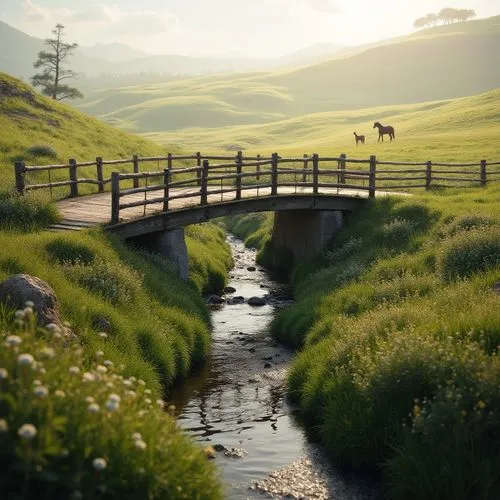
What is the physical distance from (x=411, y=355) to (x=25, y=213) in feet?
39.6

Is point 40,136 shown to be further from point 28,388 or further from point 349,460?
point 28,388

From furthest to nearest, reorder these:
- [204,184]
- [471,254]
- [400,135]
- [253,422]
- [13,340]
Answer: [400,135], [204,184], [471,254], [253,422], [13,340]

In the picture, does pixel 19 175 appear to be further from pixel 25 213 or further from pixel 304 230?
pixel 304 230

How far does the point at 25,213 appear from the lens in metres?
19.1

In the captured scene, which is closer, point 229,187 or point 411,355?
point 411,355

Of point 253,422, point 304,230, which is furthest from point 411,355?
point 304,230

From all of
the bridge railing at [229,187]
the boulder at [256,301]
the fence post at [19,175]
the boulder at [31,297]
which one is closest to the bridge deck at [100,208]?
the bridge railing at [229,187]

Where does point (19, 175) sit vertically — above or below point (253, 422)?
above

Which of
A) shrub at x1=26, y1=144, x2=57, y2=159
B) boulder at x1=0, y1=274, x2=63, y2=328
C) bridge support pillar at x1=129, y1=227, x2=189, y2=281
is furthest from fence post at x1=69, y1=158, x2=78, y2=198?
shrub at x1=26, y1=144, x2=57, y2=159

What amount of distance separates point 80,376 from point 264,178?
38.4 m

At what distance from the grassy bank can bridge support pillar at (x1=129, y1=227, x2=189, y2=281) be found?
3.98 metres

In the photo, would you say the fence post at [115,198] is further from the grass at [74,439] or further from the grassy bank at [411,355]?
the grass at [74,439]

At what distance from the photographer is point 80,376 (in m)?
7.46

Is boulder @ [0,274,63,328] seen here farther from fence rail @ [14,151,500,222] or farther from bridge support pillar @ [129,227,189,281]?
bridge support pillar @ [129,227,189,281]
